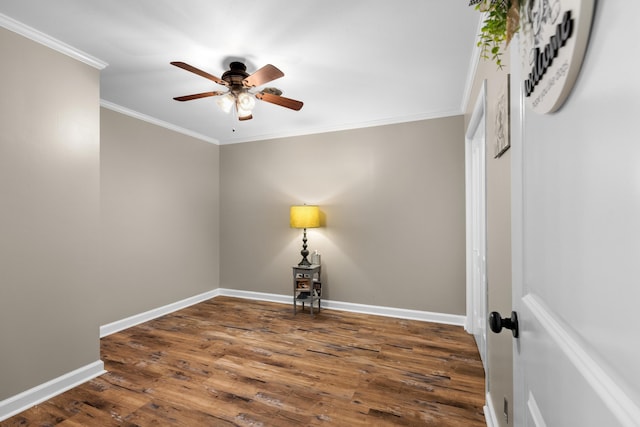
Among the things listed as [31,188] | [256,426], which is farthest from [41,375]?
[256,426]

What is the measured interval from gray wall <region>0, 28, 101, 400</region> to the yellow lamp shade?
2.09 meters

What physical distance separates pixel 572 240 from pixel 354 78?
261 centimetres

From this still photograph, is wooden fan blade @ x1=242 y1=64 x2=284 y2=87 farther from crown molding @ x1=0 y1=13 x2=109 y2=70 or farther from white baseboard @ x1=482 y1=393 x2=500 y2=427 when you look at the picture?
white baseboard @ x1=482 y1=393 x2=500 y2=427

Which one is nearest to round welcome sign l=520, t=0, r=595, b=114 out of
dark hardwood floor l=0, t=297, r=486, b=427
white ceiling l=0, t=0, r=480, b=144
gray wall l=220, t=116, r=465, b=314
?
white ceiling l=0, t=0, r=480, b=144

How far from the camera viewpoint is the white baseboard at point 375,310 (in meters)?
3.69

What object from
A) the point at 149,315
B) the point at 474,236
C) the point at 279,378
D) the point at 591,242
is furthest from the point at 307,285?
the point at 591,242

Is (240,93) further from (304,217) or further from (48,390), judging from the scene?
(48,390)

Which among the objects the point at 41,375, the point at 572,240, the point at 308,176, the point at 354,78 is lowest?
the point at 41,375

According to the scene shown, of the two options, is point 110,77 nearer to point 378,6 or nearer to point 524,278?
point 378,6

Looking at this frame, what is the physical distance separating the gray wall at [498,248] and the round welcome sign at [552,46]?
0.87 meters

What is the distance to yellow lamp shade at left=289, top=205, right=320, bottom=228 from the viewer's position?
4.01 m

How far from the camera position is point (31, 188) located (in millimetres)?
2158

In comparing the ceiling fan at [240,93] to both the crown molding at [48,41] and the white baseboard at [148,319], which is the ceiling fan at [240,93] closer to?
the crown molding at [48,41]

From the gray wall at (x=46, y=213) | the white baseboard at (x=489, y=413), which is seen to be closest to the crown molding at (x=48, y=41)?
the gray wall at (x=46, y=213)
